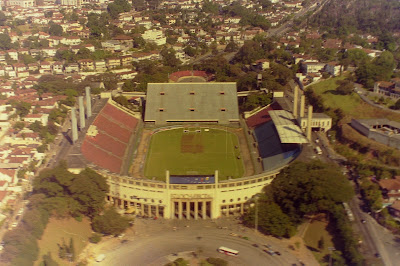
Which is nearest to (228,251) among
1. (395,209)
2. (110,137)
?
(395,209)

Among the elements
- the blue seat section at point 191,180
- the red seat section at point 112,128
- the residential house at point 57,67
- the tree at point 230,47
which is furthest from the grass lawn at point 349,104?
the residential house at point 57,67

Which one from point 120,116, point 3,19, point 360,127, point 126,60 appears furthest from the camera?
point 3,19

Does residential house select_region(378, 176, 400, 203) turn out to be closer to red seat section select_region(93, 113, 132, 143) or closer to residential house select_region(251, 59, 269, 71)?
red seat section select_region(93, 113, 132, 143)

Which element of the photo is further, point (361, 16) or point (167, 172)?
point (361, 16)

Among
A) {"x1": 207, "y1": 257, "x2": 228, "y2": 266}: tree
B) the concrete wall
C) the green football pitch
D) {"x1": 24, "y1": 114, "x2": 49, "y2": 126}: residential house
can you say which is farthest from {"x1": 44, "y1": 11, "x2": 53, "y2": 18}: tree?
{"x1": 207, "y1": 257, "x2": 228, "y2": 266}: tree

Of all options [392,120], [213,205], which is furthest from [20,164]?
[392,120]

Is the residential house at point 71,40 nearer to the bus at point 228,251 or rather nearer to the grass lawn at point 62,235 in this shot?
the grass lawn at point 62,235

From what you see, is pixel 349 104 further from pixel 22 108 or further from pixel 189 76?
pixel 22 108
